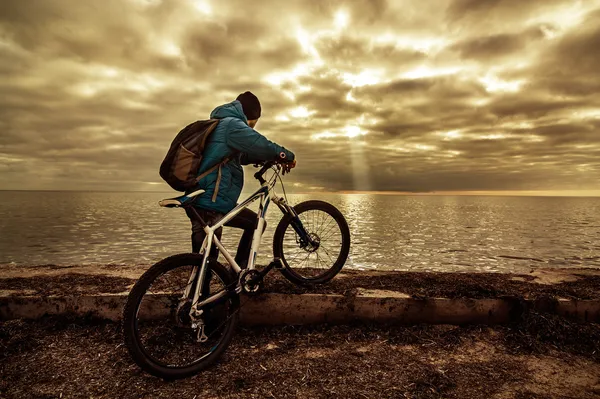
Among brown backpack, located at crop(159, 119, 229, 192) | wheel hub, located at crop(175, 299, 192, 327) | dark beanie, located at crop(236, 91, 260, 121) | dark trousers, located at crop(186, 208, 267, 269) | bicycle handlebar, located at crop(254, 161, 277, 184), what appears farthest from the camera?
dark beanie, located at crop(236, 91, 260, 121)

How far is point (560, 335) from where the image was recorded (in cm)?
400

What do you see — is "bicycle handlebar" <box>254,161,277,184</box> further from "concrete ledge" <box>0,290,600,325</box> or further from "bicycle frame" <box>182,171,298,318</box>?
"concrete ledge" <box>0,290,600,325</box>

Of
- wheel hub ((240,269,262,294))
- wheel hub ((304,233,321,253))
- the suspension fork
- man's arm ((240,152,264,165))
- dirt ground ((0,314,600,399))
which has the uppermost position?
man's arm ((240,152,264,165))

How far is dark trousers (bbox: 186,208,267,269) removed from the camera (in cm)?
400

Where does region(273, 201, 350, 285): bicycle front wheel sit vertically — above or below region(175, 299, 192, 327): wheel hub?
above

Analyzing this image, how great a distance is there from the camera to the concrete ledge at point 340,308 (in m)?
4.25

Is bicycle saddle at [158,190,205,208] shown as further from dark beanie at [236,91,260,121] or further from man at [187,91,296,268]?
dark beanie at [236,91,260,121]

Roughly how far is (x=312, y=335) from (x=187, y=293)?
5.19 ft

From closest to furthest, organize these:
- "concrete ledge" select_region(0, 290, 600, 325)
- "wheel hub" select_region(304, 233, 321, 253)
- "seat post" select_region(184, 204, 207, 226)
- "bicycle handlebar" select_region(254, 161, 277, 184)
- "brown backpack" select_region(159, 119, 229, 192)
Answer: "seat post" select_region(184, 204, 207, 226) < "brown backpack" select_region(159, 119, 229, 192) < "concrete ledge" select_region(0, 290, 600, 325) < "bicycle handlebar" select_region(254, 161, 277, 184) < "wheel hub" select_region(304, 233, 321, 253)

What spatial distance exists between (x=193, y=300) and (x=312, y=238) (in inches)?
81.3

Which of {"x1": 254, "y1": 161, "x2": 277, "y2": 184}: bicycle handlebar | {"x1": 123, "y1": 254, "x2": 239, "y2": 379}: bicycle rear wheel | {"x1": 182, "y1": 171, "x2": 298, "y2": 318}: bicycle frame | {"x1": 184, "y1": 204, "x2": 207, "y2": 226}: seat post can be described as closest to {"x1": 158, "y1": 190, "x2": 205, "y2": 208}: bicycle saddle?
{"x1": 184, "y1": 204, "x2": 207, "y2": 226}: seat post

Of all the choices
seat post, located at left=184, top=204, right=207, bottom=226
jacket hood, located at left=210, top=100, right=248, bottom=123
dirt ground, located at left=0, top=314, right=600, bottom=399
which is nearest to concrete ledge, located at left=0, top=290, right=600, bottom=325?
dirt ground, located at left=0, top=314, right=600, bottom=399

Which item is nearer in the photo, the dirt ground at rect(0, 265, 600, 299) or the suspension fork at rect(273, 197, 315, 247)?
the dirt ground at rect(0, 265, 600, 299)

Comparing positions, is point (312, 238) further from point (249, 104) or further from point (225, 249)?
point (249, 104)
